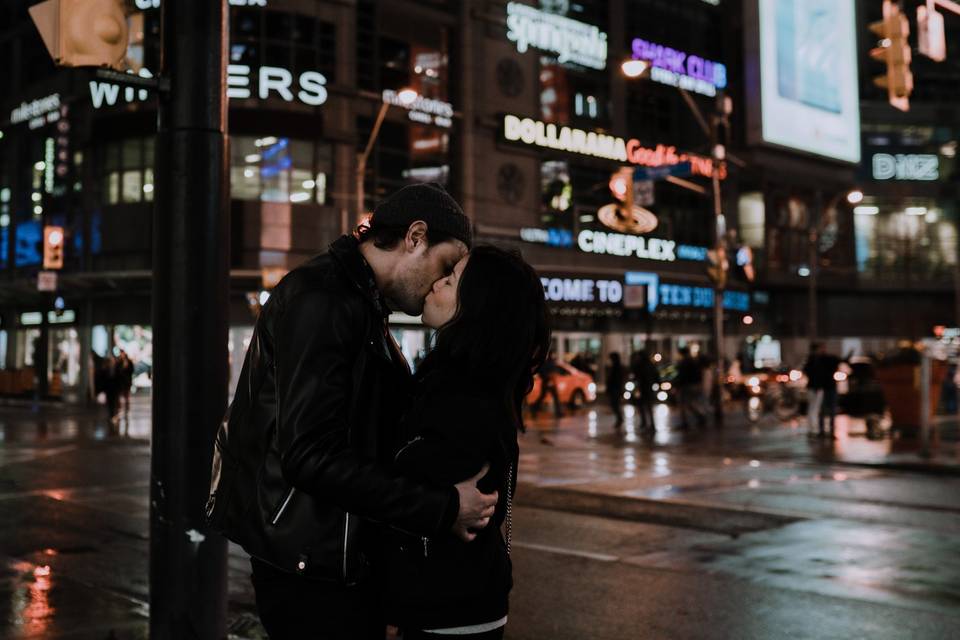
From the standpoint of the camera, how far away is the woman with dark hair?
238 centimetres

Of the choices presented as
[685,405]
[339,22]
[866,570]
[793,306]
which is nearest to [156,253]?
[866,570]

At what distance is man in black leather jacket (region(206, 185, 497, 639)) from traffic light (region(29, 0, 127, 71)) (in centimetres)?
248

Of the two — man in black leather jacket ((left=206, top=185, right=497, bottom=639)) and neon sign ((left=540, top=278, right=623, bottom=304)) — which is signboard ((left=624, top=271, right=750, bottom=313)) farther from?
man in black leather jacket ((left=206, top=185, right=497, bottom=639))

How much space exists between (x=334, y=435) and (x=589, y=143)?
46439mm

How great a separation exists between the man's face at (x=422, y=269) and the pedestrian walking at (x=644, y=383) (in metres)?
20.7

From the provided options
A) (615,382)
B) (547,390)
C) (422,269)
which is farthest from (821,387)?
(422,269)

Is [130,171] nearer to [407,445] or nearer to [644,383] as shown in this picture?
[644,383]

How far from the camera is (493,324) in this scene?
Answer: 2.42 m

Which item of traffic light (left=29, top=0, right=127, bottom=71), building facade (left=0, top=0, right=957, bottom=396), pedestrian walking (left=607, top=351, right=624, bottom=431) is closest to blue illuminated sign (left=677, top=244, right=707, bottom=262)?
building facade (left=0, top=0, right=957, bottom=396)

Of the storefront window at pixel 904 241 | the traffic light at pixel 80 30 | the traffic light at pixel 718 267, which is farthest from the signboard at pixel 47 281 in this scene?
the storefront window at pixel 904 241

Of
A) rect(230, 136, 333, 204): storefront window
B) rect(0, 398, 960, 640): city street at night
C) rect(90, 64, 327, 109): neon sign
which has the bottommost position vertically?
rect(0, 398, 960, 640): city street at night

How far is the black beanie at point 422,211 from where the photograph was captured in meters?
2.67

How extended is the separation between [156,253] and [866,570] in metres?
6.27

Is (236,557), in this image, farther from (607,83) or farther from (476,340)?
(607,83)
